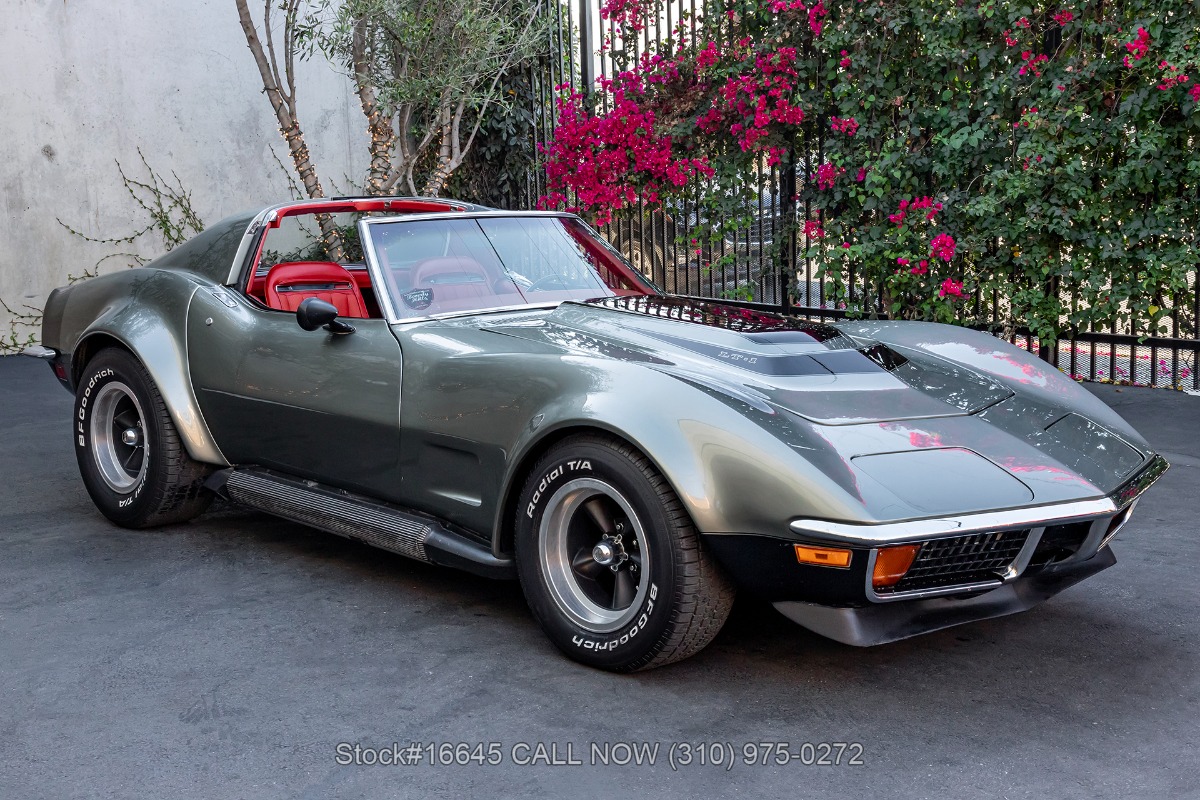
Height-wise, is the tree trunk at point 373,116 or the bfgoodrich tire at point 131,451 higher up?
the tree trunk at point 373,116

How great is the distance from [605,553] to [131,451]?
105 inches

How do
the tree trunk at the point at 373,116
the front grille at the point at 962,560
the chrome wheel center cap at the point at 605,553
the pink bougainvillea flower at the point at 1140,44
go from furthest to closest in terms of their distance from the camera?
the tree trunk at the point at 373,116
the pink bougainvillea flower at the point at 1140,44
the chrome wheel center cap at the point at 605,553
the front grille at the point at 962,560

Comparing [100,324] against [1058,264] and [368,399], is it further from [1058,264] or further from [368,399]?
[1058,264]

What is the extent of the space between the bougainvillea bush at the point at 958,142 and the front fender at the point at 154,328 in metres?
4.42

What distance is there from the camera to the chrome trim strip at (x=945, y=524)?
2.71m

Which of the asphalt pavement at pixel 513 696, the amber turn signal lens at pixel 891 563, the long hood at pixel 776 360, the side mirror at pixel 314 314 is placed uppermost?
the side mirror at pixel 314 314

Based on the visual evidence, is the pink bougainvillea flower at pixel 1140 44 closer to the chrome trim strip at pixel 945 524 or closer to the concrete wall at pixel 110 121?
the chrome trim strip at pixel 945 524

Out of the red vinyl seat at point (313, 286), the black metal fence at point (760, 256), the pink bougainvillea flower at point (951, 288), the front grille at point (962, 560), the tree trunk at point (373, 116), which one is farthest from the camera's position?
the tree trunk at point (373, 116)

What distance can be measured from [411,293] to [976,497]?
78.7 inches

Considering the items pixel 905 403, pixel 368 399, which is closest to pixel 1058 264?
pixel 905 403

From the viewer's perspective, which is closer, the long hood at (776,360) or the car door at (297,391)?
the long hood at (776,360)

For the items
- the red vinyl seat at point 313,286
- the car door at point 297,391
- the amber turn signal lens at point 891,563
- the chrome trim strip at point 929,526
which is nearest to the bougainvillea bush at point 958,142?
the red vinyl seat at point 313,286

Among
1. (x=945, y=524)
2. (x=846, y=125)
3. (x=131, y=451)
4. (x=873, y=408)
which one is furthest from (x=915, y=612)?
(x=846, y=125)

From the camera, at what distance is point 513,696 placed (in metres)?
3.10
